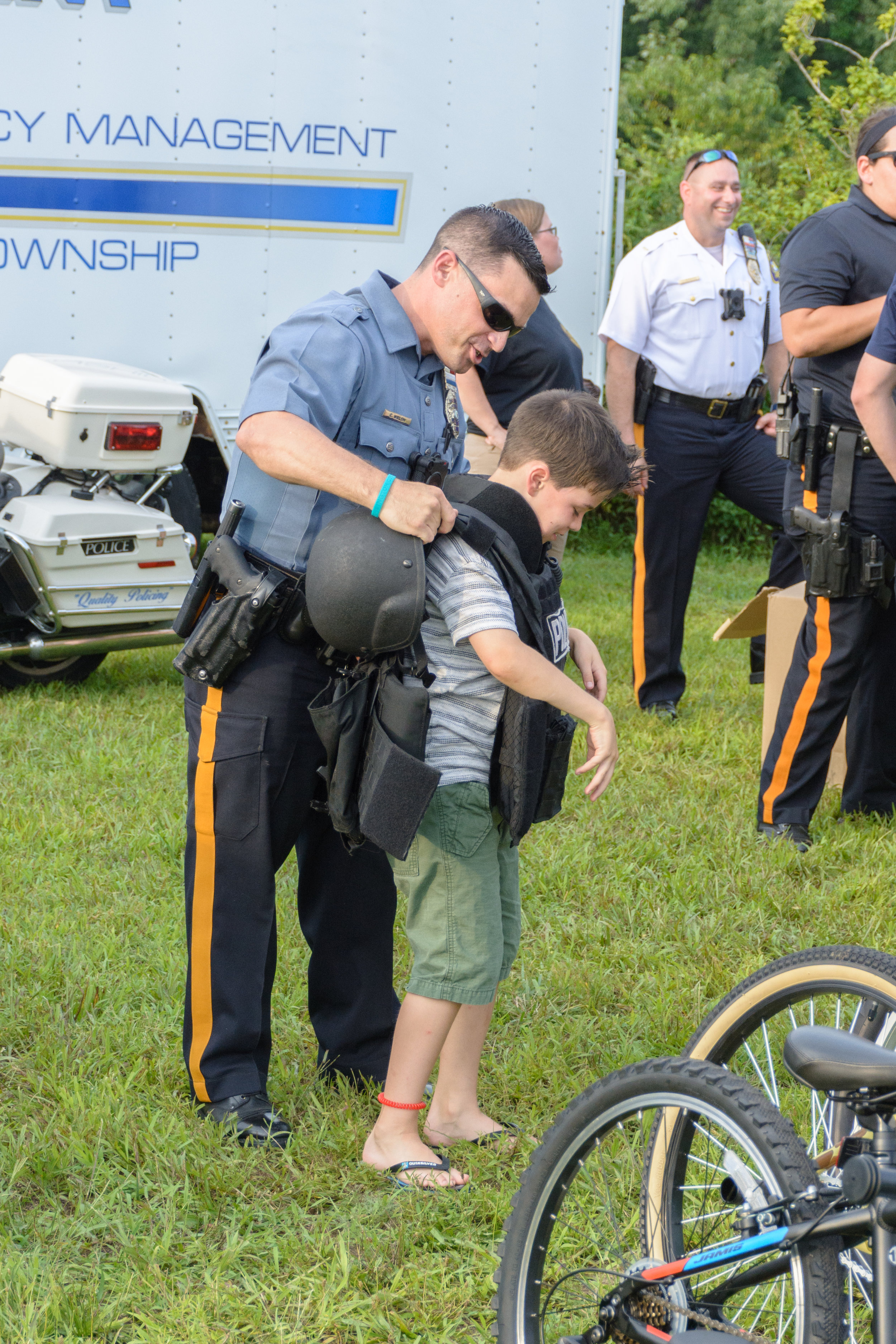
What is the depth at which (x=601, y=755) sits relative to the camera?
7.49ft

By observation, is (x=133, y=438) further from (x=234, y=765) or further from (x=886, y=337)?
(x=234, y=765)

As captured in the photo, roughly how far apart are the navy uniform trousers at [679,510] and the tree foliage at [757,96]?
7.72 metres

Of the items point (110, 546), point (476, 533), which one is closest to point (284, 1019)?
point (476, 533)

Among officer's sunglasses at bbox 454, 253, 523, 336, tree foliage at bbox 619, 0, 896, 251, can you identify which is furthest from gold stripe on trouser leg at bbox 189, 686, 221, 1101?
tree foliage at bbox 619, 0, 896, 251

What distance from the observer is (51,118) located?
5.62 m

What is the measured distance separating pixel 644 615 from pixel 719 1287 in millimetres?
4174

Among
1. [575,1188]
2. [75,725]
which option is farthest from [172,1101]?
[75,725]

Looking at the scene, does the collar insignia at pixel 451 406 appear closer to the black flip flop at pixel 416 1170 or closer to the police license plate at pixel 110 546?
the black flip flop at pixel 416 1170

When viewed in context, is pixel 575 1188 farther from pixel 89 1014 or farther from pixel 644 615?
pixel 644 615

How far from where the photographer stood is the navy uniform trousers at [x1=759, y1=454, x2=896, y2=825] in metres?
4.01

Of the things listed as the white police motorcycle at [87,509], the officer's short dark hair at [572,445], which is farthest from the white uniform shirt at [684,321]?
the officer's short dark hair at [572,445]

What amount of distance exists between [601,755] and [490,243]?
89 centimetres

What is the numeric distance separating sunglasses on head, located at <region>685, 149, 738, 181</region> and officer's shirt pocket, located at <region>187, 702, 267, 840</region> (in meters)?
4.00

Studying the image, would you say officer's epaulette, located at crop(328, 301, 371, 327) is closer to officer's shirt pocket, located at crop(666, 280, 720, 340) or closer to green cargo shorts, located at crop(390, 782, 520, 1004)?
green cargo shorts, located at crop(390, 782, 520, 1004)
